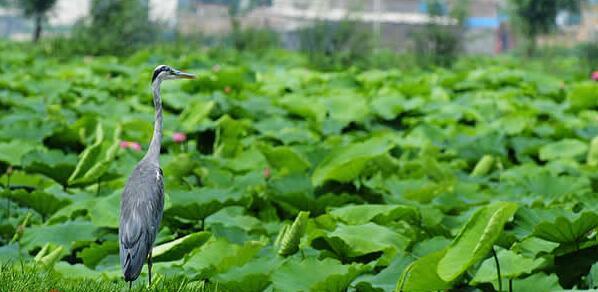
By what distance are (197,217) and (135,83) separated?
13.9 ft

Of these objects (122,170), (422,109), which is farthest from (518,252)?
(422,109)

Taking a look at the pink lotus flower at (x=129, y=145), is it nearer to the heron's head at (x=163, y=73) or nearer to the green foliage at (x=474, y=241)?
the heron's head at (x=163, y=73)

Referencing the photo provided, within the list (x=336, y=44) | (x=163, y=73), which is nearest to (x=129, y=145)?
(x=163, y=73)

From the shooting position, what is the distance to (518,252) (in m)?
2.94

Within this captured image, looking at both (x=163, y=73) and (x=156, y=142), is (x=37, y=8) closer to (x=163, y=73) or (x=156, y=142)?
(x=163, y=73)

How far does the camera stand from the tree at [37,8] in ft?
47.6

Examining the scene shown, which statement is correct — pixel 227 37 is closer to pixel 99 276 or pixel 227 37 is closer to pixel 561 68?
pixel 561 68

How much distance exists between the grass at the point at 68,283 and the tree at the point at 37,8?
12.1m

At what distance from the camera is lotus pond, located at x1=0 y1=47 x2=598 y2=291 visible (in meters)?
2.80

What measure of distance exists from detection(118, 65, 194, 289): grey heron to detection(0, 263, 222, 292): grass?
5 centimetres

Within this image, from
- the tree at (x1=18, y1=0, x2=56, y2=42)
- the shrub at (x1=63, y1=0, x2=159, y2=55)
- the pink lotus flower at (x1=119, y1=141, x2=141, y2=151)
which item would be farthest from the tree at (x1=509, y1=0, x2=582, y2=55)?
the pink lotus flower at (x1=119, y1=141, x2=141, y2=151)

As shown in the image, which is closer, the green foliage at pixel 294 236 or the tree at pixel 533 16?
the green foliage at pixel 294 236

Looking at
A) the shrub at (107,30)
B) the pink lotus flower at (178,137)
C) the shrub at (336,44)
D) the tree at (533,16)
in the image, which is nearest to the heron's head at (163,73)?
the pink lotus flower at (178,137)

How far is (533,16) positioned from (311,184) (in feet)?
32.6
